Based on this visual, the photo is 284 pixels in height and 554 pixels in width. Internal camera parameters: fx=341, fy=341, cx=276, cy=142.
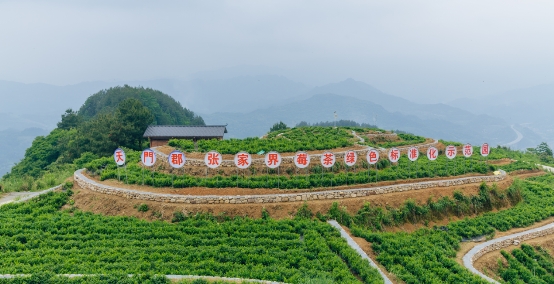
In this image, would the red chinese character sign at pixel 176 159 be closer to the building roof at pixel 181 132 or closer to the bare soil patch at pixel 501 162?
the building roof at pixel 181 132

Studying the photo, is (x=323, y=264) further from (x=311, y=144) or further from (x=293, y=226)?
(x=311, y=144)

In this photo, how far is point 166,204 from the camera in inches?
698

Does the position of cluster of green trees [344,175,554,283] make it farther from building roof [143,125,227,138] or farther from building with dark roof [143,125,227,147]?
building roof [143,125,227,138]

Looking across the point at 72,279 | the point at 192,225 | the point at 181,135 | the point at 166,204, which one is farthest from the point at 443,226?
the point at 181,135

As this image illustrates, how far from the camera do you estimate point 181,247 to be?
13.6 meters

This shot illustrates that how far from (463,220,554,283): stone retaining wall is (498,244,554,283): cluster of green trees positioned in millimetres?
545

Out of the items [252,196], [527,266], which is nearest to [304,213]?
[252,196]

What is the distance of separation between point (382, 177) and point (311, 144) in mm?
6858

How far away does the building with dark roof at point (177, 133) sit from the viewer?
121 feet

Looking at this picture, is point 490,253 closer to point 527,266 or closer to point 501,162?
point 527,266

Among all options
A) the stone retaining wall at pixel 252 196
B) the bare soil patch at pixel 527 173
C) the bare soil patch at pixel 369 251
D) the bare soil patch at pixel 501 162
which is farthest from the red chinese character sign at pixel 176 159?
the bare soil patch at pixel 501 162

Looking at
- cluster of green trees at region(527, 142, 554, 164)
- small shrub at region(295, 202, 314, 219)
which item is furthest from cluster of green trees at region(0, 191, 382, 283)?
cluster of green trees at region(527, 142, 554, 164)

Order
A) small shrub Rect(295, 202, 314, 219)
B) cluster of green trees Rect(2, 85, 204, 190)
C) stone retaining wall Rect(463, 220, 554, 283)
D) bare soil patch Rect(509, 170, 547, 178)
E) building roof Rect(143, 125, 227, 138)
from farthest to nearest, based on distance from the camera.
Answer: cluster of green trees Rect(2, 85, 204, 190)
building roof Rect(143, 125, 227, 138)
bare soil patch Rect(509, 170, 547, 178)
small shrub Rect(295, 202, 314, 219)
stone retaining wall Rect(463, 220, 554, 283)

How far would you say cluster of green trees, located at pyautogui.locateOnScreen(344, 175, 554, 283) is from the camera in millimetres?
13406
